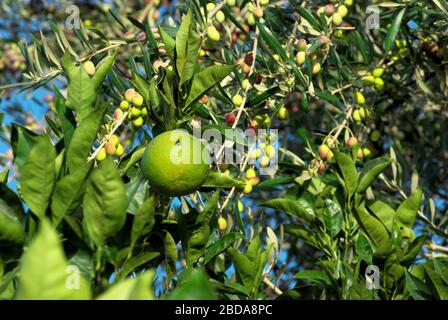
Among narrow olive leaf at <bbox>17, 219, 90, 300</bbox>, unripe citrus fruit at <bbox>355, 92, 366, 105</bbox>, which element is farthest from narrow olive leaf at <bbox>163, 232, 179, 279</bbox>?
unripe citrus fruit at <bbox>355, 92, 366, 105</bbox>

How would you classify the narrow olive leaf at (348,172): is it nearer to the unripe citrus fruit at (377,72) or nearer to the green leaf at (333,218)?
the green leaf at (333,218)

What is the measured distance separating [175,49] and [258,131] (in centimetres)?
69

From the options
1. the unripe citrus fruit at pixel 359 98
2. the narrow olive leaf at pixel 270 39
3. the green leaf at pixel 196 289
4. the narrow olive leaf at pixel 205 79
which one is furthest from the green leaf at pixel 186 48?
the unripe citrus fruit at pixel 359 98

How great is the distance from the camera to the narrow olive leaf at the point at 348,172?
1.72 metres

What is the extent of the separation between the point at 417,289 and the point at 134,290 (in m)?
0.84

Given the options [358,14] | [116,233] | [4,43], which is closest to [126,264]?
[116,233]

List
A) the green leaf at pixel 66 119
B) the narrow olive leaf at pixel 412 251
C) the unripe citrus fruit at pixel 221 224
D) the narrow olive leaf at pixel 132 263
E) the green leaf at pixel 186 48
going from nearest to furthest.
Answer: the narrow olive leaf at pixel 132 263
the green leaf at pixel 66 119
the green leaf at pixel 186 48
the narrow olive leaf at pixel 412 251
the unripe citrus fruit at pixel 221 224

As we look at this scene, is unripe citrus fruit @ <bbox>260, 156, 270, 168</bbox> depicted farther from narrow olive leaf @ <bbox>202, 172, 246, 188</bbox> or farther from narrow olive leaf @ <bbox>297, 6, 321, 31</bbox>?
narrow olive leaf @ <bbox>202, 172, 246, 188</bbox>

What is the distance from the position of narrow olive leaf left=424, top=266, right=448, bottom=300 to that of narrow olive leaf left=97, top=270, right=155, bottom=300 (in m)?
0.81

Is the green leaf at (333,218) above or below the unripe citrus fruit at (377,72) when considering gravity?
below

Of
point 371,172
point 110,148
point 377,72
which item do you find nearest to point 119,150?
point 110,148

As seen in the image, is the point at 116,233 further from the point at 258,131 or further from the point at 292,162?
the point at 292,162

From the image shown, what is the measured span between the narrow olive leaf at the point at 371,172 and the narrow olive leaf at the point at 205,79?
1.46ft

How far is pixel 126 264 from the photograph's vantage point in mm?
1165
